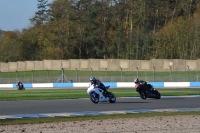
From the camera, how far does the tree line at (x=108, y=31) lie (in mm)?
82938

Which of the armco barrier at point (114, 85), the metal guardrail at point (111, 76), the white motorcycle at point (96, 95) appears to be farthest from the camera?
the metal guardrail at point (111, 76)

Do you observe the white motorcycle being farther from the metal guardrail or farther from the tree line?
the tree line

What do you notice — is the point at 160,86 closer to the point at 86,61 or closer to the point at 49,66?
the point at 86,61

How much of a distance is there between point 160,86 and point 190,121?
114ft

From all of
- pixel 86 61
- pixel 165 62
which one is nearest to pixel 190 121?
pixel 165 62

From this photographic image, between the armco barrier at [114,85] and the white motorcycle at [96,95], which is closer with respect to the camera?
the white motorcycle at [96,95]

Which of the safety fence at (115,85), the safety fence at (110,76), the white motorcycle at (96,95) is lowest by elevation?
the white motorcycle at (96,95)

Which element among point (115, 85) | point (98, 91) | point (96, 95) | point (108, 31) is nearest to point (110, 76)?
point (115, 85)

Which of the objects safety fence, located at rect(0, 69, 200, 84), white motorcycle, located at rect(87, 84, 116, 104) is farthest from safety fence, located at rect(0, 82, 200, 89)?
white motorcycle, located at rect(87, 84, 116, 104)

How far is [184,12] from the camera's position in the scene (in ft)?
300

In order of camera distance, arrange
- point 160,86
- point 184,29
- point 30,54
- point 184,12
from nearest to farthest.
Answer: point 160,86 < point 184,29 < point 184,12 < point 30,54

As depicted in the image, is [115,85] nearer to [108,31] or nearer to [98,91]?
[98,91]

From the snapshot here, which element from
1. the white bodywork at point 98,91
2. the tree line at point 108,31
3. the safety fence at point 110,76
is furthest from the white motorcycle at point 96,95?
the tree line at point 108,31

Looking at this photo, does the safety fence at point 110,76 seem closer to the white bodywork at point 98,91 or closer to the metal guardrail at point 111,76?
the metal guardrail at point 111,76
